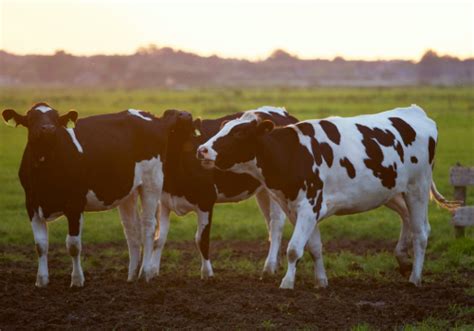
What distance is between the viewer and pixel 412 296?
11.3 m

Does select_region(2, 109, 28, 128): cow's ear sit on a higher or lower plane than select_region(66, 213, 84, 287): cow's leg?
higher

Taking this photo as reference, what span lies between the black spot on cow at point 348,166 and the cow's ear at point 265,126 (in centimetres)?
112

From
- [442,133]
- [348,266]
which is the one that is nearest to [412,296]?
[348,266]

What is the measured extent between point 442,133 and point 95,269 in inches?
1239

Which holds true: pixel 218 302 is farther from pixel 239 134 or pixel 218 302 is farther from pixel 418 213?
pixel 418 213

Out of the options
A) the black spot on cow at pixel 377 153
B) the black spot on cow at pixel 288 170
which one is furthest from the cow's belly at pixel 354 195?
the black spot on cow at pixel 288 170

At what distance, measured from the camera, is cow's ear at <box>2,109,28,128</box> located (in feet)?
38.6

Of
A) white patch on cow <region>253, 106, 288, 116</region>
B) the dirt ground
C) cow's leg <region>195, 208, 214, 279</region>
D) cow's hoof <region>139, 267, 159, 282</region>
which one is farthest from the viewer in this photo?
white patch on cow <region>253, 106, 288, 116</region>

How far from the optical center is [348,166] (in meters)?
11.9

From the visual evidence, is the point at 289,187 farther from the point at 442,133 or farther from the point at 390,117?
the point at 442,133

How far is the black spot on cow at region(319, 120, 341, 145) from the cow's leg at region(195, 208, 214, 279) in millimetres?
2132

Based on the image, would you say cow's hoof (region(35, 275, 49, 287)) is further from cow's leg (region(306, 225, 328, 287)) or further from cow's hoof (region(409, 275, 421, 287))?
cow's hoof (region(409, 275, 421, 287))

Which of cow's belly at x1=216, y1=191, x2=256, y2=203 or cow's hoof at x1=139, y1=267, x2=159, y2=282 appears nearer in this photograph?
cow's hoof at x1=139, y1=267, x2=159, y2=282

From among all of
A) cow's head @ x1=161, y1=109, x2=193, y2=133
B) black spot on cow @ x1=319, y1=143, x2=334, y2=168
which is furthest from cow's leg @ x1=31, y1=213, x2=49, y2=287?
black spot on cow @ x1=319, y1=143, x2=334, y2=168
